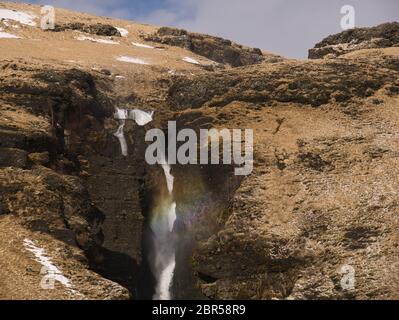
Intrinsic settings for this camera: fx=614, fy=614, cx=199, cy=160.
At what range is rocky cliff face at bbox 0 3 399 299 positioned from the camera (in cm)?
3056

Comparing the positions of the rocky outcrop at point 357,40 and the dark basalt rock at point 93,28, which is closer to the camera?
the rocky outcrop at point 357,40

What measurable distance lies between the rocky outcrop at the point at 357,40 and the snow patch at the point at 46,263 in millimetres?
43073

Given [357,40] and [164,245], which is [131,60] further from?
[164,245]

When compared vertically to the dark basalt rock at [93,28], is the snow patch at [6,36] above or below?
below

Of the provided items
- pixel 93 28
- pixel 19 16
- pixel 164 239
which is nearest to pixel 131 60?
pixel 93 28

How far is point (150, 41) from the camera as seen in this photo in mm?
78812

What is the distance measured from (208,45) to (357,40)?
930 inches

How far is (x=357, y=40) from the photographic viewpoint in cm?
6631

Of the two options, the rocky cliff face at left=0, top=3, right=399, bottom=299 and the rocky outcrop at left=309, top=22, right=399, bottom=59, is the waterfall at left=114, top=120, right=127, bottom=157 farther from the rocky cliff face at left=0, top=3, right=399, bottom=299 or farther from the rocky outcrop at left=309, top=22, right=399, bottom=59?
the rocky outcrop at left=309, top=22, right=399, bottom=59

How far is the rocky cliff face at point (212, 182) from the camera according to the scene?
30.6 m

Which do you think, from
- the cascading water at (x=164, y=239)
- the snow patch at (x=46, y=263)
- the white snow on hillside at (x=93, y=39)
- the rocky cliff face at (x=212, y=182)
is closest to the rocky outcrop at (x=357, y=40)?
the rocky cliff face at (x=212, y=182)

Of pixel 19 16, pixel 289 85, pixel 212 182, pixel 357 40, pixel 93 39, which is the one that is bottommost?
pixel 212 182

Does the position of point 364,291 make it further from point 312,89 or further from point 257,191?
point 312,89

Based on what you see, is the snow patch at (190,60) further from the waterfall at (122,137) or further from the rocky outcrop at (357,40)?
the waterfall at (122,137)
